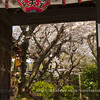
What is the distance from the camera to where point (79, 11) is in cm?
403

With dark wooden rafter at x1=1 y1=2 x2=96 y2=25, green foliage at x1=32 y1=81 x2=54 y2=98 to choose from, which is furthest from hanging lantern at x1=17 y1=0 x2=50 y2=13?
green foliage at x1=32 y1=81 x2=54 y2=98

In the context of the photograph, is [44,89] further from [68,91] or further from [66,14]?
[66,14]

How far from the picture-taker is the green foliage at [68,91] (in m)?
5.10

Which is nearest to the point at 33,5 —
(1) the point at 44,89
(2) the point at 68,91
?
(1) the point at 44,89

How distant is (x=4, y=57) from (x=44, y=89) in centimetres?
179

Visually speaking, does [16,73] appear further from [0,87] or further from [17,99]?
[0,87]

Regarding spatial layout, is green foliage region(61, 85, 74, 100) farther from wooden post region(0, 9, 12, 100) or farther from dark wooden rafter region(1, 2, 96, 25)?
dark wooden rafter region(1, 2, 96, 25)

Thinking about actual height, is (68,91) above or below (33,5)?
below

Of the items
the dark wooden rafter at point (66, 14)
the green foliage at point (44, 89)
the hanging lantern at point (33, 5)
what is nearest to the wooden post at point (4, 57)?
the dark wooden rafter at point (66, 14)

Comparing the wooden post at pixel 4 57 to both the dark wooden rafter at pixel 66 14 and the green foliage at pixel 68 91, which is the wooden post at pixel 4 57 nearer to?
the dark wooden rafter at pixel 66 14

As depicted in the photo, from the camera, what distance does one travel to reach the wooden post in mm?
3920

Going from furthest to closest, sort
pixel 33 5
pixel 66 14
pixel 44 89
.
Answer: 1. pixel 44 89
2. pixel 66 14
3. pixel 33 5

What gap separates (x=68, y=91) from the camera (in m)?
5.17

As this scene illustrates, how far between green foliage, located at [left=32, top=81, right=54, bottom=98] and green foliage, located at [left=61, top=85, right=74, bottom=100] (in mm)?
380
